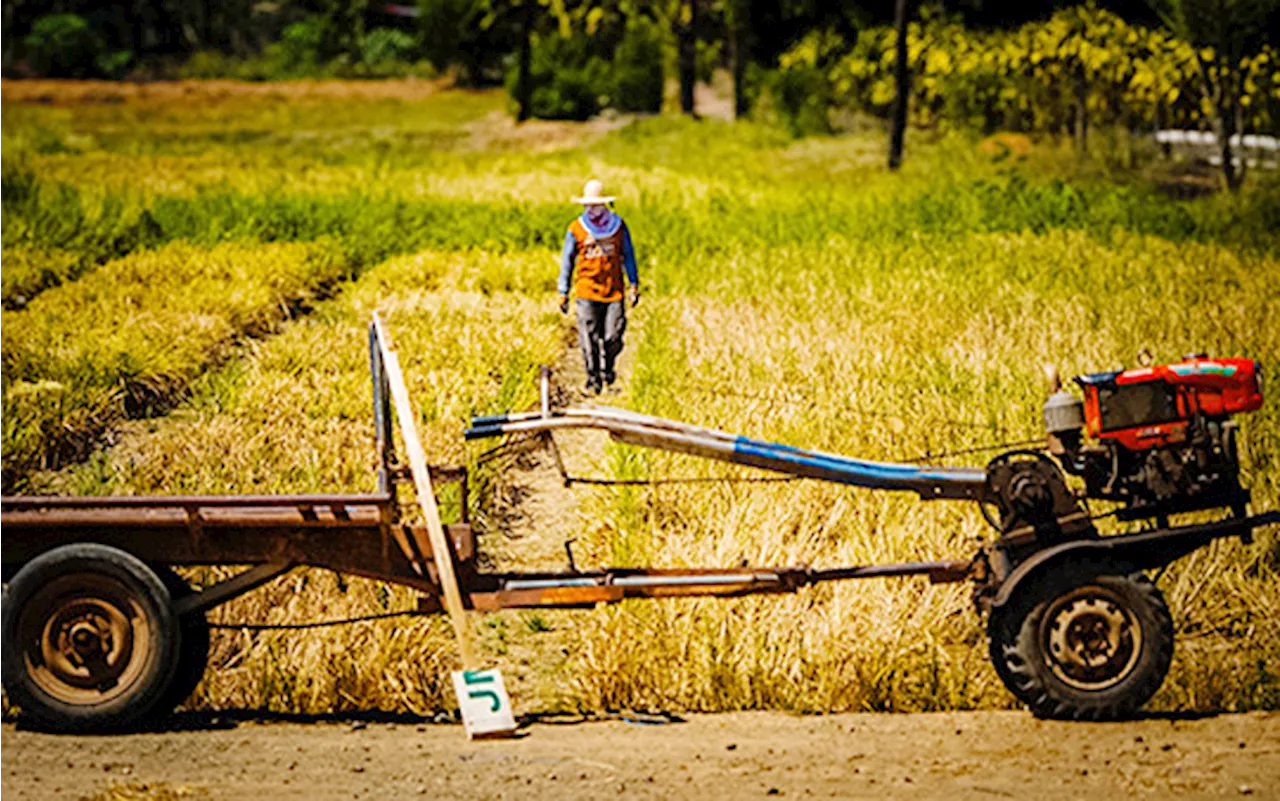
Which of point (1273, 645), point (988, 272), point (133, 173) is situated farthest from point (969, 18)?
point (1273, 645)

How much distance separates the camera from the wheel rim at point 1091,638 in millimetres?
5750

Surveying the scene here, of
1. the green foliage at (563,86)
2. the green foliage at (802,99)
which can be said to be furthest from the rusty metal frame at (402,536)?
the green foliage at (563,86)

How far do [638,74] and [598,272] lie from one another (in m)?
36.3

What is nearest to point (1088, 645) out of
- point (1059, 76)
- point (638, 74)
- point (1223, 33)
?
point (1223, 33)

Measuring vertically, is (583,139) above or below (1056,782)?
above

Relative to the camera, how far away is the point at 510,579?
5.94 meters

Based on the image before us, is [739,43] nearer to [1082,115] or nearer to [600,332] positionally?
[1082,115]

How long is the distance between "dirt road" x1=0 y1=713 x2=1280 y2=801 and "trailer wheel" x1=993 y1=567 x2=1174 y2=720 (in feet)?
0.30

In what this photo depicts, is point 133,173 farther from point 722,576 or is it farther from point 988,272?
point 722,576

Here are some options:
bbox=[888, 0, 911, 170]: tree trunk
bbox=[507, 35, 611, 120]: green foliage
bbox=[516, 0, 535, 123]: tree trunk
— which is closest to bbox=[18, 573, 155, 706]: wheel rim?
bbox=[888, 0, 911, 170]: tree trunk

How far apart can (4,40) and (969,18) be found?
144 ft

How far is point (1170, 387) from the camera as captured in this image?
5953 millimetres

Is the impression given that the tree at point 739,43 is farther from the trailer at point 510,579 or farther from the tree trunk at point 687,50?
the trailer at point 510,579

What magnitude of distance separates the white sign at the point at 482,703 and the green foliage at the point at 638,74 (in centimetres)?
4103
